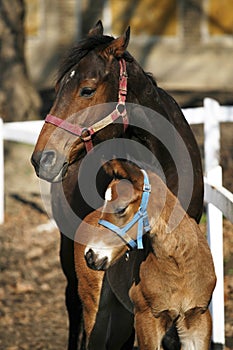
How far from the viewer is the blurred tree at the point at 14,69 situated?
14078mm

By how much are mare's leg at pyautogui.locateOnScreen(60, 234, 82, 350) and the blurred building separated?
700 inches

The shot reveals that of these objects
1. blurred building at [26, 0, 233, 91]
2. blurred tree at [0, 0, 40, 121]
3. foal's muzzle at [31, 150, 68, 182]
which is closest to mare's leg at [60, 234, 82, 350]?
foal's muzzle at [31, 150, 68, 182]

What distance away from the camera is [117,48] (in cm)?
585

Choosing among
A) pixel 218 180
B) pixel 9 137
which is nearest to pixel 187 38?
pixel 9 137

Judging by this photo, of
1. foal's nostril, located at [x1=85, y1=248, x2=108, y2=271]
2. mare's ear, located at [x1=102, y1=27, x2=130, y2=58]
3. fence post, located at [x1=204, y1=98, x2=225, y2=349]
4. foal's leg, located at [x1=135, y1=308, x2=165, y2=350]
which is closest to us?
foal's nostril, located at [x1=85, y1=248, x2=108, y2=271]

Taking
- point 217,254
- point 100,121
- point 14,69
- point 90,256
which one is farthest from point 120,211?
point 14,69

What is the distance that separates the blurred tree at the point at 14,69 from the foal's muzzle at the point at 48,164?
8.47 meters

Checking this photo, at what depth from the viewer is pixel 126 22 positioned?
979 inches

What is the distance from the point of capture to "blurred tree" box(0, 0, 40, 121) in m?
14.1

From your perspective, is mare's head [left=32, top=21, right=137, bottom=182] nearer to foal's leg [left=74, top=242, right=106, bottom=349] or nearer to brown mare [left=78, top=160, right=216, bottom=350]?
brown mare [left=78, top=160, right=216, bottom=350]

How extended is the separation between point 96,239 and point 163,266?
529 millimetres

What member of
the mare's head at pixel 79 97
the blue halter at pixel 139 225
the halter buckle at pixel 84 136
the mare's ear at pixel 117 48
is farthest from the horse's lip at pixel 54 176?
the mare's ear at pixel 117 48

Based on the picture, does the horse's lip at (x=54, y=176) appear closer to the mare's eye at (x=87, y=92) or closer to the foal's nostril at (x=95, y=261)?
the mare's eye at (x=87, y=92)

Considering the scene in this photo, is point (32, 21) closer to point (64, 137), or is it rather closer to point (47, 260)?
point (47, 260)
